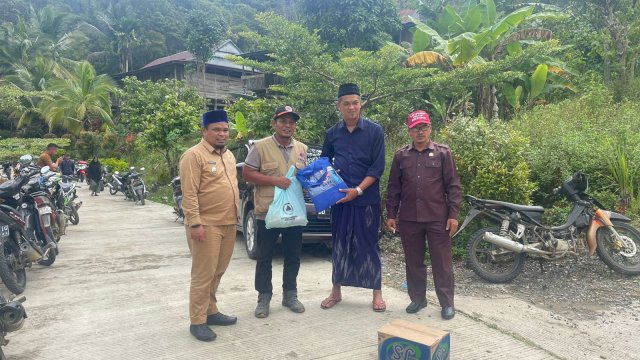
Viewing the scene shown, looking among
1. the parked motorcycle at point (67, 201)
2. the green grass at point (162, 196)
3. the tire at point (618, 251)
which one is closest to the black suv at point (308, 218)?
the tire at point (618, 251)

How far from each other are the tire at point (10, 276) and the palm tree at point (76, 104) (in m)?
23.4

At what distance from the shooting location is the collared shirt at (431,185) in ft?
13.4

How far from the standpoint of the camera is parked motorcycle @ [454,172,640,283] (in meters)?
5.00

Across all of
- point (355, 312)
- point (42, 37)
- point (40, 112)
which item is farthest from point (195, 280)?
point (42, 37)

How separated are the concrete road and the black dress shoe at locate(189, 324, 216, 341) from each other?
65 millimetres

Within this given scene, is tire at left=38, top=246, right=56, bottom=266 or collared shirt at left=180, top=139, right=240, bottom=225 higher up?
collared shirt at left=180, top=139, right=240, bottom=225

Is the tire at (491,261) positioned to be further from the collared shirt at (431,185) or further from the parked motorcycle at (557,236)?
the collared shirt at (431,185)

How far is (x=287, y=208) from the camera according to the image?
13.1 feet

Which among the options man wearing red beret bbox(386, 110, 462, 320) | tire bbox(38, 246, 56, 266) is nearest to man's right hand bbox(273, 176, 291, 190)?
man wearing red beret bbox(386, 110, 462, 320)

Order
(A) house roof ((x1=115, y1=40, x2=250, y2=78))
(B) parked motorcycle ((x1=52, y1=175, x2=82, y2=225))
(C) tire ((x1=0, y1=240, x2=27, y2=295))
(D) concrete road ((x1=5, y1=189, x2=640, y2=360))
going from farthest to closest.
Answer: (A) house roof ((x1=115, y1=40, x2=250, y2=78)) → (B) parked motorcycle ((x1=52, y1=175, x2=82, y2=225)) → (C) tire ((x1=0, y1=240, x2=27, y2=295)) → (D) concrete road ((x1=5, y1=189, x2=640, y2=360))

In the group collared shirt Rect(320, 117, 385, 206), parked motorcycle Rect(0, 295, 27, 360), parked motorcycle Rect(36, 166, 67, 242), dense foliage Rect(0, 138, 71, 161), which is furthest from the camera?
dense foliage Rect(0, 138, 71, 161)

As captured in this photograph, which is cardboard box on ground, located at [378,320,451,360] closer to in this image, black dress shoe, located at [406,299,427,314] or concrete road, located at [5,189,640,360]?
concrete road, located at [5,189,640,360]

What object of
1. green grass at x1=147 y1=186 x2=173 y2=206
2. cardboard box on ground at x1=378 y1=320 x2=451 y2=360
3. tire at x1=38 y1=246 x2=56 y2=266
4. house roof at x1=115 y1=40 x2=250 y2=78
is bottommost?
green grass at x1=147 y1=186 x2=173 y2=206

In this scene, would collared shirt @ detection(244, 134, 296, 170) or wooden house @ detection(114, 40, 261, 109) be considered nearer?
collared shirt @ detection(244, 134, 296, 170)
